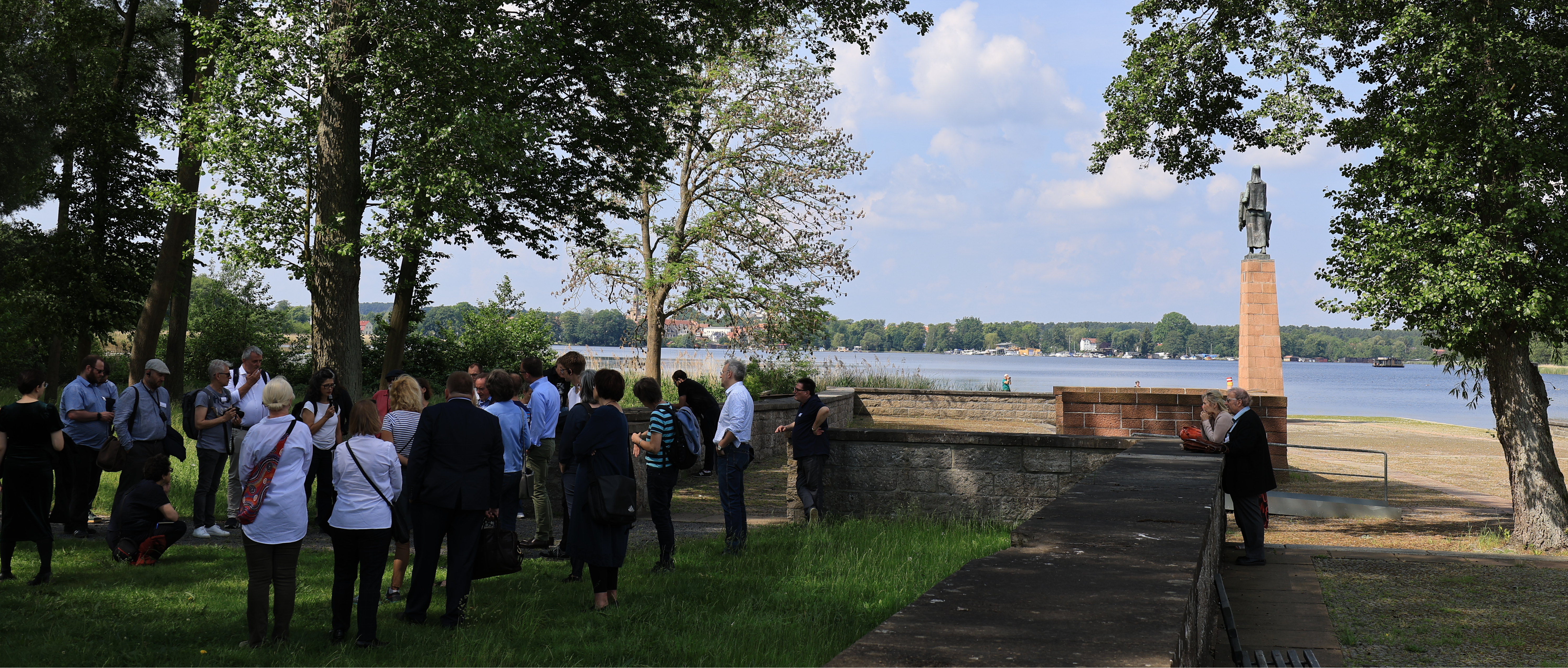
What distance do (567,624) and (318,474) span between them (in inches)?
87.2

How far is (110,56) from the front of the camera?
1953 cm

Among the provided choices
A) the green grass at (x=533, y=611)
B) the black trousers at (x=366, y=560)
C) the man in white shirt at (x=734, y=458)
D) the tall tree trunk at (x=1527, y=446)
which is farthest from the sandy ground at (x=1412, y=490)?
the black trousers at (x=366, y=560)

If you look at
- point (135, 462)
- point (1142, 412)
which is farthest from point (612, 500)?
point (1142, 412)

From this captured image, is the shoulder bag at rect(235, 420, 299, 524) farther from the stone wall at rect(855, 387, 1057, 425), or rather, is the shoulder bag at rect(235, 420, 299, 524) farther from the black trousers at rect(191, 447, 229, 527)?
the stone wall at rect(855, 387, 1057, 425)

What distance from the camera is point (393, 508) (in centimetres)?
576

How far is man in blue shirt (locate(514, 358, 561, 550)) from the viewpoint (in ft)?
29.1

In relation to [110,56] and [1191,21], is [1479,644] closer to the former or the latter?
[1191,21]

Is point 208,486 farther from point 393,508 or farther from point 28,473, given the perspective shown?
point 393,508

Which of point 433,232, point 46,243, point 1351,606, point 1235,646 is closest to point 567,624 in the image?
point 1235,646

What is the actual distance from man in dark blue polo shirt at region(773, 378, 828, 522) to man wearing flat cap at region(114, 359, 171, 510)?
224 inches

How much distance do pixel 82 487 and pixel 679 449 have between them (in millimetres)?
5857

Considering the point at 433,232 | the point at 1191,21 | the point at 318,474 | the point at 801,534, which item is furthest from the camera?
the point at 1191,21

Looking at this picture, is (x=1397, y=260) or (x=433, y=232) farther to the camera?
(x=433, y=232)

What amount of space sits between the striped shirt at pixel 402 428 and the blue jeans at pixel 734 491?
2.66 metres
